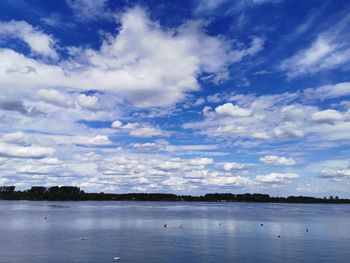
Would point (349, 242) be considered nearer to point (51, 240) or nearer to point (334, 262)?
point (334, 262)

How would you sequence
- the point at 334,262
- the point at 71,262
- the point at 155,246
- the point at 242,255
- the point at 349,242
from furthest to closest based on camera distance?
the point at 349,242 < the point at 155,246 < the point at 242,255 < the point at 334,262 < the point at 71,262

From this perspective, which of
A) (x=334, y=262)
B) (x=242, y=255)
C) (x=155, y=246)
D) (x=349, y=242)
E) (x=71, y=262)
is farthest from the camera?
(x=349, y=242)

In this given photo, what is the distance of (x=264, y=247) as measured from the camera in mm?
47250

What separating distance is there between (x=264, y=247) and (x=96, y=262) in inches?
799

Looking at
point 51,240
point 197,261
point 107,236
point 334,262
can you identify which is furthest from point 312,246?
point 51,240

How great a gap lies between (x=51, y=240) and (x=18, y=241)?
12.5 ft

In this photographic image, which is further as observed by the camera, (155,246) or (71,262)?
(155,246)

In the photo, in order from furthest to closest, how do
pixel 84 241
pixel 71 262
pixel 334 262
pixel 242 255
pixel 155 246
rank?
pixel 84 241 < pixel 155 246 < pixel 242 255 < pixel 334 262 < pixel 71 262

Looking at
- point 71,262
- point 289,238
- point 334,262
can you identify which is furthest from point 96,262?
point 289,238

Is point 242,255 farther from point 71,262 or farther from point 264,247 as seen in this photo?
point 71,262

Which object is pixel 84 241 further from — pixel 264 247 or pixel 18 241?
pixel 264 247

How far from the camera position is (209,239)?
54969mm

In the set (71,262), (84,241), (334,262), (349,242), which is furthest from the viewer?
(349,242)

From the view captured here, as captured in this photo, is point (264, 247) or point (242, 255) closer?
point (242, 255)
